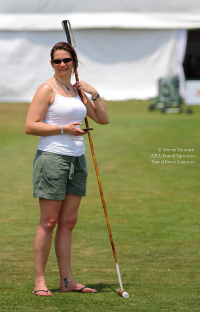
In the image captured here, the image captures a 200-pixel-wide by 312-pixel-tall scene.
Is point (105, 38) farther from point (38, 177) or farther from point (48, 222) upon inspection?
point (48, 222)

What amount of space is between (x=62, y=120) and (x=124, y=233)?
2.98 meters

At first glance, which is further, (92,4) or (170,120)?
(170,120)

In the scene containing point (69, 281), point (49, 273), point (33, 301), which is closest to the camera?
point (33, 301)

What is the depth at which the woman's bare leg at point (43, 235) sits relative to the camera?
167 inches

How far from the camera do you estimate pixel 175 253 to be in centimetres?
583

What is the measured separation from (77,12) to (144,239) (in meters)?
3.44

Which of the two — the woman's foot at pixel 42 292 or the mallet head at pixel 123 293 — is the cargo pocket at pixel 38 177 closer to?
the woman's foot at pixel 42 292

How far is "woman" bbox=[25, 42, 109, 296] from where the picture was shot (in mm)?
4093

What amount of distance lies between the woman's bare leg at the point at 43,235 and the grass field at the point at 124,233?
0.46 feet

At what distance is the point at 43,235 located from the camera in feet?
14.1

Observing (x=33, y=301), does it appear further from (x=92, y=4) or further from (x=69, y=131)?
(x=92, y=4)

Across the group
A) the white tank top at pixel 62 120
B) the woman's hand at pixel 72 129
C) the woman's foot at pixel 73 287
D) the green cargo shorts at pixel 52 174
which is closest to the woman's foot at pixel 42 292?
the woman's foot at pixel 73 287

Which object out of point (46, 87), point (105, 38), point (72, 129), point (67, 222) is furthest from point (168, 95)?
point (67, 222)

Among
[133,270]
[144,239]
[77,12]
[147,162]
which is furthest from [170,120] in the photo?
[77,12]
